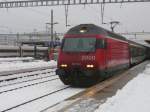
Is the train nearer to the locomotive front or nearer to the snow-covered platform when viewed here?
the locomotive front

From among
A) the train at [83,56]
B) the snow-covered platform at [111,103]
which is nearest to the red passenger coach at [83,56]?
the train at [83,56]

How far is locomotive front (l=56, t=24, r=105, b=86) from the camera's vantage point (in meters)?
17.2

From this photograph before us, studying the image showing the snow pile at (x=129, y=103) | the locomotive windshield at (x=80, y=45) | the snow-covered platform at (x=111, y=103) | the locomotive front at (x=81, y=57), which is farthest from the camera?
the locomotive windshield at (x=80, y=45)

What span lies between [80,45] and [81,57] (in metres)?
0.66

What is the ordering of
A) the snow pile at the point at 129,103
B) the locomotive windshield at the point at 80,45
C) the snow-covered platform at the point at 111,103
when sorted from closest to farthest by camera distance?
1. the snow pile at the point at 129,103
2. the snow-covered platform at the point at 111,103
3. the locomotive windshield at the point at 80,45

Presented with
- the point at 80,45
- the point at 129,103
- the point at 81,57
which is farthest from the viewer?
the point at 80,45

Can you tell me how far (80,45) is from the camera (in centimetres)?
1766

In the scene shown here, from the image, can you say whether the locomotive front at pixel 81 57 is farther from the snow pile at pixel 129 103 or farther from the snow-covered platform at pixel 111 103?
the snow pile at pixel 129 103

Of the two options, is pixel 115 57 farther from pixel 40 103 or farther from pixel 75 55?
pixel 40 103

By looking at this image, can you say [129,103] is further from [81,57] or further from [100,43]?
[100,43]

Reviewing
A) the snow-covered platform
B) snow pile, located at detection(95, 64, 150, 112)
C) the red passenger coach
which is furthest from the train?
snow pile, located at detection(95, 64, 150, 112)

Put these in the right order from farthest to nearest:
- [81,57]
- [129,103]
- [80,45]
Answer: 1. [80,45]
2. [81,57]
3. [129,103]

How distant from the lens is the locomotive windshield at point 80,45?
1755 cm

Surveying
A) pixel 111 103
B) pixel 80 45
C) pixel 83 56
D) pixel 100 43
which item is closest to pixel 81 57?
pixel 83 56
